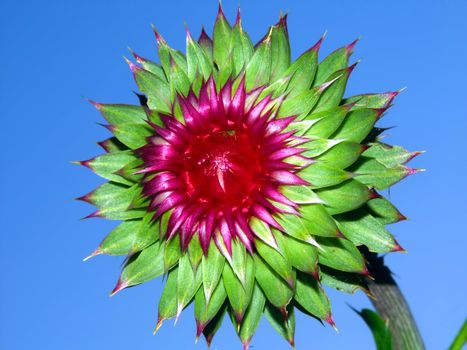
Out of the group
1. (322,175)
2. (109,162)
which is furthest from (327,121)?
(109,162)

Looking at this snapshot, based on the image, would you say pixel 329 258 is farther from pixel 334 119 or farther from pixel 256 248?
pixel 334 119

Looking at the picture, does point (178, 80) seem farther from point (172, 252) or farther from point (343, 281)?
point (343, 281)

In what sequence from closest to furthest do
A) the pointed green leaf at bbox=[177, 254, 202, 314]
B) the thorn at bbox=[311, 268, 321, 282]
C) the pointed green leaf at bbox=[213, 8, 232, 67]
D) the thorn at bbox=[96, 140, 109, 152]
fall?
the thorn at bbox=[311, 268, 321, 282]
the pointed green leaf at bbox=[177, 254, 202, 314]
the pointed green leaf at bbox=[213, 8, 232, 67]
the thorn at bbox=[96, 140, 109, 152]

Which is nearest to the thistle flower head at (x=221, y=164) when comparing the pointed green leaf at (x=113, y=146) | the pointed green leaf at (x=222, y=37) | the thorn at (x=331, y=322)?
the pointed green leaf at (x=222, y=37)

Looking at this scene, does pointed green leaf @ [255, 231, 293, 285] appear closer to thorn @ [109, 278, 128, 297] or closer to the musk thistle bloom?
the musk thistle bloom

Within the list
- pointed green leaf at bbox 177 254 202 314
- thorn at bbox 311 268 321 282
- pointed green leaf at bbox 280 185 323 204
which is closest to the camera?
thorn at bbox 311 268 321 282

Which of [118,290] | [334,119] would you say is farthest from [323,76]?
[118,290]

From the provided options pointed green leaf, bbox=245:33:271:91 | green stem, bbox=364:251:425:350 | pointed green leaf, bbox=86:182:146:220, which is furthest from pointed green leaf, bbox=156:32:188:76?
green stem, bbox=364:251:425:350
